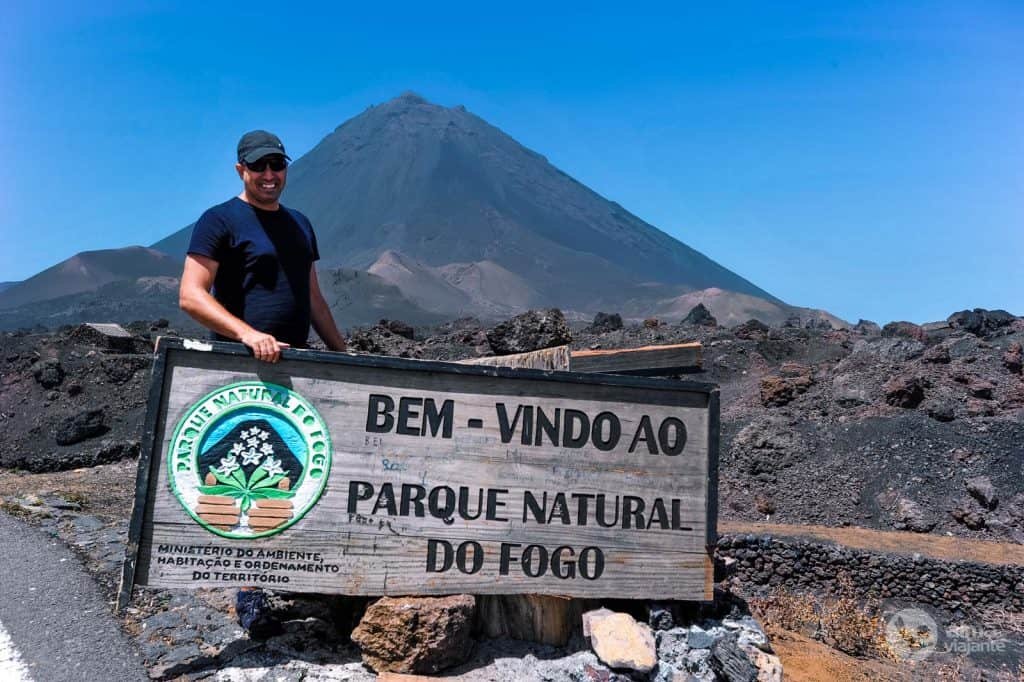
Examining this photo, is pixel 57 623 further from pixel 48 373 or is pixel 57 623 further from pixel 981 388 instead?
pixel 48 373

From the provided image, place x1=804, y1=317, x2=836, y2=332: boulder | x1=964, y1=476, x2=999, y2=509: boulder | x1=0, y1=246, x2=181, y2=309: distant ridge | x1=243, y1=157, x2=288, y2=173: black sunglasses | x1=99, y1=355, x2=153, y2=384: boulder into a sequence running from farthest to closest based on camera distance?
x1=0, y1=246, x2=181, y2=309: distant ridge
x1=804, y1=317, x2=836, y2=332: boulder
x1=99, y1=355, x2=153, y2=384: boulder
x1=964, y1=476, x2=999, y2=509: boulder
x1=243, y1=157, x2=288, y2=173: black sunglasses

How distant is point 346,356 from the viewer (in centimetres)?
347

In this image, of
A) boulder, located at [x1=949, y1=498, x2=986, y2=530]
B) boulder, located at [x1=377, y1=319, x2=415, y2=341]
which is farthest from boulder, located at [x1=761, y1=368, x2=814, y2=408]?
boulder, located at [x1=377, y1=319, x2=415, y2=341]

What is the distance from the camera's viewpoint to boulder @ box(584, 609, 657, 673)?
3414 millimetres

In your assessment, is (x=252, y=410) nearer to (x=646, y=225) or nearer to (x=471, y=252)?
(x=471, y=252)

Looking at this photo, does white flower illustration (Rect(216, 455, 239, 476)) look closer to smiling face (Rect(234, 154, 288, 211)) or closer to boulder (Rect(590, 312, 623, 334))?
smiling face (Rect(234, 154, 288, 211))

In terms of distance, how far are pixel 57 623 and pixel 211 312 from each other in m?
1.84

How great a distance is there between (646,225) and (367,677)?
173305mm

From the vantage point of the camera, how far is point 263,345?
11.0 ft

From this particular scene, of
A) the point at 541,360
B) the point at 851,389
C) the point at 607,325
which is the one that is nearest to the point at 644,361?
the point at 541,360

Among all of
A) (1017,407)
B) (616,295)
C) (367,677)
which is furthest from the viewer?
(616,295)

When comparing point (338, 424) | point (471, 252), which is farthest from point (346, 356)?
point (471, 252)

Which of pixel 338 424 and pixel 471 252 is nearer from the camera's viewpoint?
pixel 338 424

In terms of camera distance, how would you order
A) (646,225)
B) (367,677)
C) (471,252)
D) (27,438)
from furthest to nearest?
(646,225), (471,252), (27,438), (367,677)
